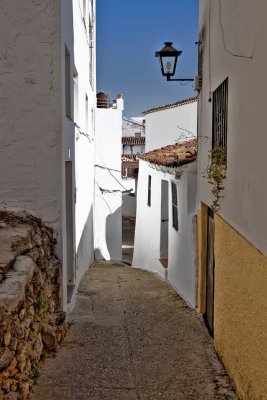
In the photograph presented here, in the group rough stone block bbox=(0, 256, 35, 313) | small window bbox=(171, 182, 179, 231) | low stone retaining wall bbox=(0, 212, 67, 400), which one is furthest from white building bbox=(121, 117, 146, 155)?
rough stone block bbox=(0, 256, 35, 313)

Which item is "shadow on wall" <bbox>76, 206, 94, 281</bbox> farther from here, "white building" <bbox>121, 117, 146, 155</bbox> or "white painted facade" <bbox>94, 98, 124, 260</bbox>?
"white building" <bbox>121, 117, 146, 155</bbox>

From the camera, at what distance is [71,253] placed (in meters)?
9.26

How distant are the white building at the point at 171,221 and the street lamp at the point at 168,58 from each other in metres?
1.70

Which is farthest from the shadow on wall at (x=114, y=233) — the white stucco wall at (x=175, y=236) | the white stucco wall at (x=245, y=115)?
the white stucco wall at (x=245, y=115)

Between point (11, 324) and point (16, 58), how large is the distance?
409cm

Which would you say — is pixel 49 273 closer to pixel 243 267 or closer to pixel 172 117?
pixel 243 267

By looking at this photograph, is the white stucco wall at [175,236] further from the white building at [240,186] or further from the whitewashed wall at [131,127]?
the whitewashed wall at [131,127]

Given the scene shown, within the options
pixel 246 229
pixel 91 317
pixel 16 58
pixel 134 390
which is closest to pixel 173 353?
pixel 134 390

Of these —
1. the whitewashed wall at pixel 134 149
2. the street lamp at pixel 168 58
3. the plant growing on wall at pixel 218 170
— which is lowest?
the plant growing on wall at pixel 218 170

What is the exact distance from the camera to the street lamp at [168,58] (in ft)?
30.9

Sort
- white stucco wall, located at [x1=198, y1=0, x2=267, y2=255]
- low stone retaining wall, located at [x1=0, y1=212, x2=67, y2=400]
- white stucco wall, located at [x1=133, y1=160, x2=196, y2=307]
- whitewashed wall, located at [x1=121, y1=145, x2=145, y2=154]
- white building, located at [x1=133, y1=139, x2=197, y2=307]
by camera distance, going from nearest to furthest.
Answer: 1. white stucco wall, located at [x1=198, y1=0, x2=267, y2=255]
2. low stone retaining wall, located at [x1=0, y1=212, x2=67, y2=400]
3. white stucco wall, located at [x1=133, y1=160, x2=196, y2=307]
4. white building, located at [x1=133, y1=139, x2=197, y2=307]
5. whitewashed wall, located at [x1=121, y1=145, x2=145, y2=154]

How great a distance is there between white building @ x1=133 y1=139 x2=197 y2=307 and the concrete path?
837mm

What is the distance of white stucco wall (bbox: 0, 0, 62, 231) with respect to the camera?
7.09 metres

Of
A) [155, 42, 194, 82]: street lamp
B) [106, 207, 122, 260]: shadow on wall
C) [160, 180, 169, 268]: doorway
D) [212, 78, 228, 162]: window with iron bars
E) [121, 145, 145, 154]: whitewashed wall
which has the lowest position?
[106, 207, 122, 260]: shadow on wall
